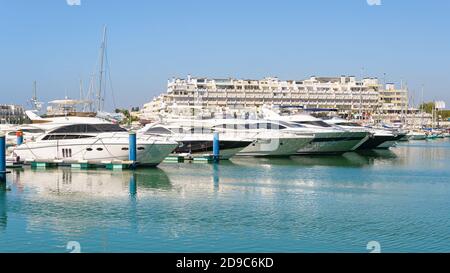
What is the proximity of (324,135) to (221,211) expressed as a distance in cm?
2807

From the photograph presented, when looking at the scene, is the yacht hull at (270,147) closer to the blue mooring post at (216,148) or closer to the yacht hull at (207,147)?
the yacht hull at (207,147)

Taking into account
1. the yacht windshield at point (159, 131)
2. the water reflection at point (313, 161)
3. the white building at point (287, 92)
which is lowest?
the water reflection at point (313, 161)

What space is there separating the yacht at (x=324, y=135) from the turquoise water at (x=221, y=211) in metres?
12.5

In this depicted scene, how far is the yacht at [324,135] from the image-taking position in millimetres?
48688

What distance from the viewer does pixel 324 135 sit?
1932 inches

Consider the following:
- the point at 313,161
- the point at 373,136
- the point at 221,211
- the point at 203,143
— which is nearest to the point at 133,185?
the point at 221,211

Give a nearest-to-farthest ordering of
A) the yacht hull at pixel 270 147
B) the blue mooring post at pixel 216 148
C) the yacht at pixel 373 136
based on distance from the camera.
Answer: the blue mooring post at pixel 216 148 < the yacht hull at pixel 270 147 < the yacht at pixel 373 136

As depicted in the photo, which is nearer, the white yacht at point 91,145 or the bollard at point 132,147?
the bollard at point 132,147

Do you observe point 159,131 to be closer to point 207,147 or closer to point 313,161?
point 207,147

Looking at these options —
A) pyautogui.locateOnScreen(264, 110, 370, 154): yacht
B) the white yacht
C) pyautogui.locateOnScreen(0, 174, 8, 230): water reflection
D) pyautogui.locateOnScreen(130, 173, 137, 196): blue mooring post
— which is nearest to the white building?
pyautogui.locateOnScreen(264, 110, 370, 154): yacht

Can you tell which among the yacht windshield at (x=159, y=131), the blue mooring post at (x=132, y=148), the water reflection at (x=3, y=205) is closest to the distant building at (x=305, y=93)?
the yacht windshield at (x=159, y=131)

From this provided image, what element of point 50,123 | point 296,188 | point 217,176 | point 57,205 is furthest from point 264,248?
point 50,123

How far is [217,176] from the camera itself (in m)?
33.7

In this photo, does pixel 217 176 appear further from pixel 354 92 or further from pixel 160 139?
pixel 354 92
